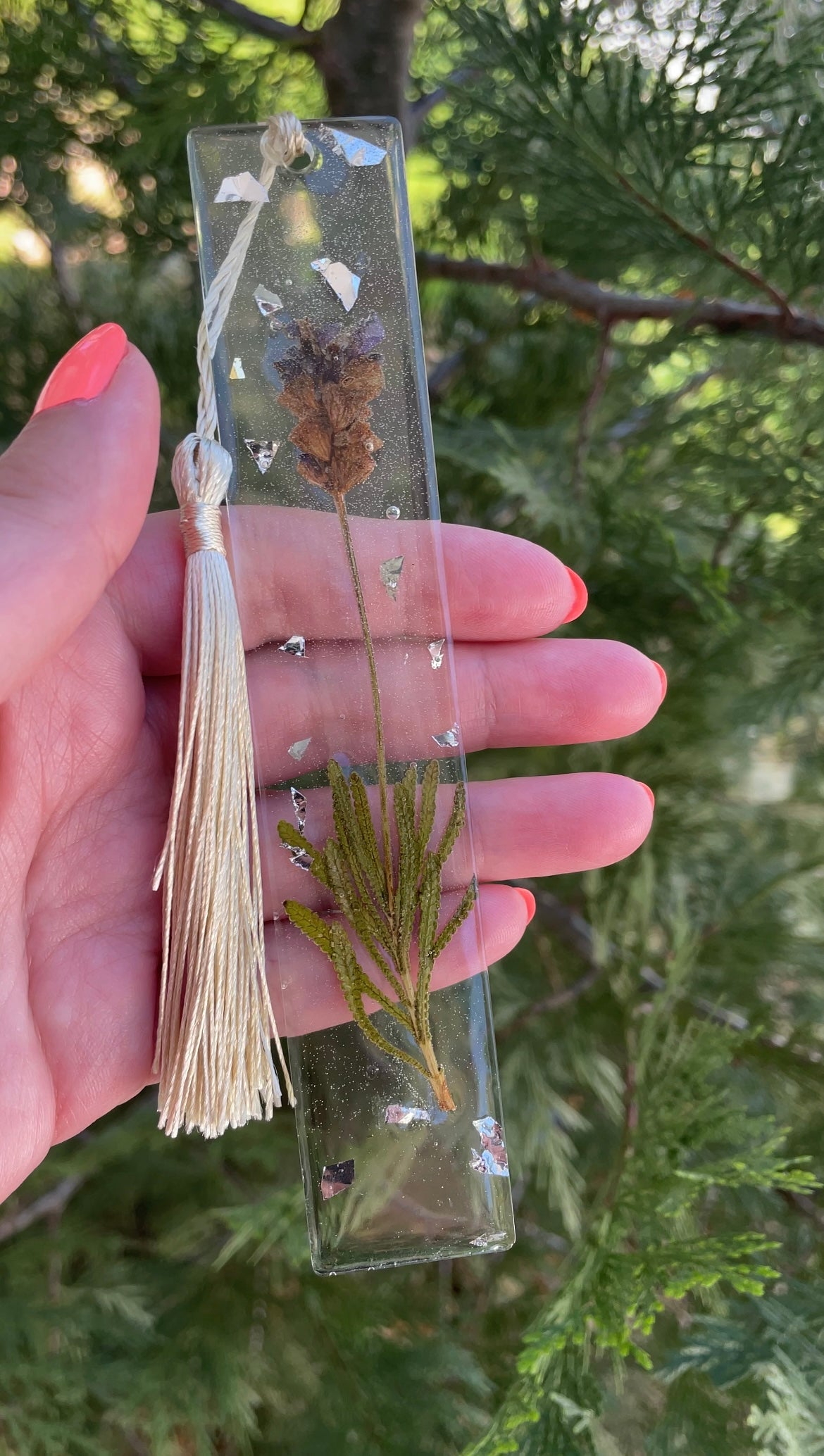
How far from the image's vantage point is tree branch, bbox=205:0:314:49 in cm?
97

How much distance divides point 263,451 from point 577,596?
0.32m

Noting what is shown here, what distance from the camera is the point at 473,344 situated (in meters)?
1.21

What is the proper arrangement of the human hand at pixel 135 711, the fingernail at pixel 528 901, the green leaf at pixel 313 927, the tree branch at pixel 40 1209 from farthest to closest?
the tree branch at pixel 40 1209 < the fingernail at pixel 528 901 < the green leaf at pixel 313 927 < the human hand at pixel 135 711

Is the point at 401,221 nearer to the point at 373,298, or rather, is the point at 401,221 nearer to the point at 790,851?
the point at 373,298

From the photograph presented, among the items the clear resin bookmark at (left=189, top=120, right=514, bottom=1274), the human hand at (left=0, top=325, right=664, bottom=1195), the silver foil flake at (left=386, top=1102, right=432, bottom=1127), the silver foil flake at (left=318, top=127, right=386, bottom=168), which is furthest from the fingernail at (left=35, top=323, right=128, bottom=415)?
the silver foil flake at (left=386, top=1102, right=432, bottom=1127)

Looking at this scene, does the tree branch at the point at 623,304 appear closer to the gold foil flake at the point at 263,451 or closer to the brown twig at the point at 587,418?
the brown twig at the point at 587,418

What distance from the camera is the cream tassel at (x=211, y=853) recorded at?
86 cm

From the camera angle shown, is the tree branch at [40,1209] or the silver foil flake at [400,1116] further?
the tree branch at [40,1209]

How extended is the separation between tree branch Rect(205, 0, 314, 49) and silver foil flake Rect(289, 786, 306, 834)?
71 cm

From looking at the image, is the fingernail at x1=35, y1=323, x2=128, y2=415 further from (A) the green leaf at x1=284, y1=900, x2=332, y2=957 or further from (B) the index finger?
(A) the green leaf at x1=284, y1=900, x2=332, y2=957

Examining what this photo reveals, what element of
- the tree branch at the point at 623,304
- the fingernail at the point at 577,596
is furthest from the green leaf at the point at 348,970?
the tree branch at the point at 623,304

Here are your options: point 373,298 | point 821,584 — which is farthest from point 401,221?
point 821,584

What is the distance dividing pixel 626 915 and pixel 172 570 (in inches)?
22.6

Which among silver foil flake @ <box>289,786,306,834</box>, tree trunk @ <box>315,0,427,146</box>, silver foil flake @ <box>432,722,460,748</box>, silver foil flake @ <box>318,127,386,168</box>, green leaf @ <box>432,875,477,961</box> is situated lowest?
green leaf @ <box>432,875,477,961</box>
